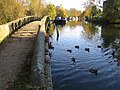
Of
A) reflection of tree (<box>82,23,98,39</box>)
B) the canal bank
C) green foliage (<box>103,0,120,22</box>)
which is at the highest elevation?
green foliage (<box>103,0,120,22</box>)

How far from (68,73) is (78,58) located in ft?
18.1

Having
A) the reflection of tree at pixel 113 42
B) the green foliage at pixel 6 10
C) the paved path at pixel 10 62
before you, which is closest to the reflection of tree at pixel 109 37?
the reflection of tree at pixel 113 42

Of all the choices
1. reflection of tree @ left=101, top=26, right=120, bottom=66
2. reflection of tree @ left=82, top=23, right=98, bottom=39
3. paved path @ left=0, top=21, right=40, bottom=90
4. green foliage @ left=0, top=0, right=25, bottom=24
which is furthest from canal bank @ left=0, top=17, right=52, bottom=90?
reflection of tree @ left=82, top=23, right=98, bottom=39

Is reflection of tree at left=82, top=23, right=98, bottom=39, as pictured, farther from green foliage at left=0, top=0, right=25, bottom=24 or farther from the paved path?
the paved path

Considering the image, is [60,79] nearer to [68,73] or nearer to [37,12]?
[68,73]

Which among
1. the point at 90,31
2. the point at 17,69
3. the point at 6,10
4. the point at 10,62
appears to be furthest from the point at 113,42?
the point at 17,69

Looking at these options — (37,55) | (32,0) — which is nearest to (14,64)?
(37,55)

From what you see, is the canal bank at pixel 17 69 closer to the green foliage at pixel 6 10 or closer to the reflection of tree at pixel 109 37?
the green foliage at pixel 6 10

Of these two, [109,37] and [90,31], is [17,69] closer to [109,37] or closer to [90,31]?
[109,37]

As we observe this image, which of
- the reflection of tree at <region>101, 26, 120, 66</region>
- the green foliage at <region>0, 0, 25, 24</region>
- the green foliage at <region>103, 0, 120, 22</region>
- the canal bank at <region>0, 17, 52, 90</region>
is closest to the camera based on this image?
the canal bank at <region>0, 17, 52, 90</region>

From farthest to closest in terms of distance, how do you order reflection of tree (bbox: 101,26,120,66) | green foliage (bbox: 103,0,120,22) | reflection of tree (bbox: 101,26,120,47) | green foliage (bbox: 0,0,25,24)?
1. green foliage (bbox: 103,0,120,22)
2. green foliage (bbox: 0,0,25,24)
3. reflection of tree (bbox: 101,26,120,47)
4. reflection of tree (bbox: 101,26,120,66)

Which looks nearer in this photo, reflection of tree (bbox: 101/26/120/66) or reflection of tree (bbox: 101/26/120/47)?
reflection of tree (bbox: 101/26/120/66)

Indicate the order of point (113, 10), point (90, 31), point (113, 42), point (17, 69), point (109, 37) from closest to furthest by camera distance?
point (17, 69)
point (113, 42)
point (109, 37)
point (90, 31)
point (113, 10)

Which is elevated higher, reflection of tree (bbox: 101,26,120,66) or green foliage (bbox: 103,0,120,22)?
green foliage (bbox: 103,0,120,22)
